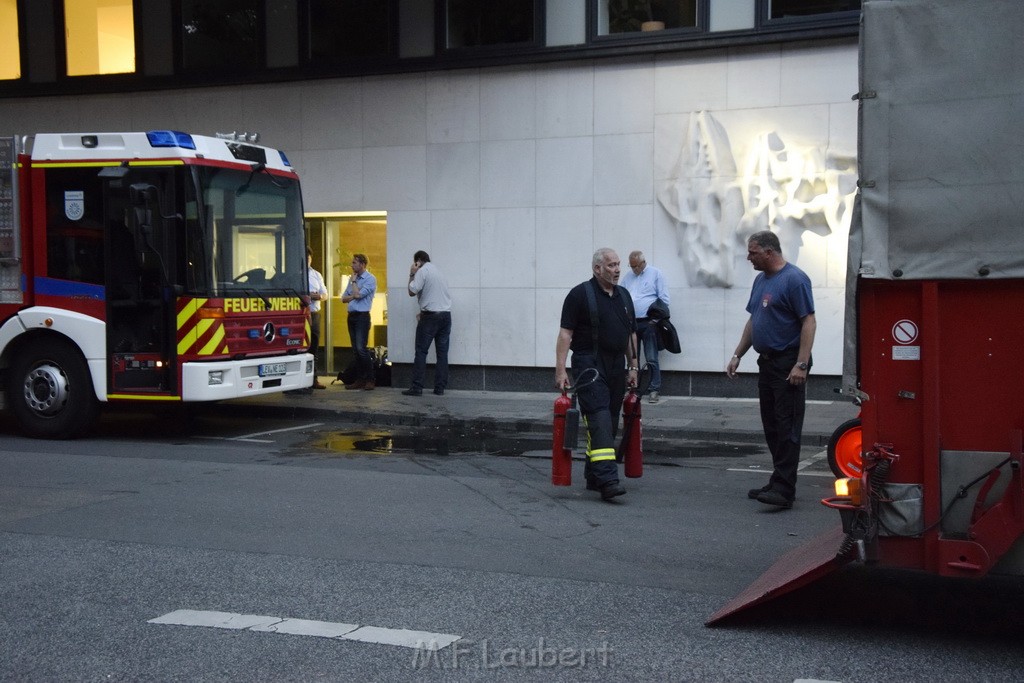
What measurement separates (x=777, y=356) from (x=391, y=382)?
995 cm

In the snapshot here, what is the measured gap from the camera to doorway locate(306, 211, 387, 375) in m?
17.7

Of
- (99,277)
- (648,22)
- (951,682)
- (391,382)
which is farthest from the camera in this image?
(391,382)

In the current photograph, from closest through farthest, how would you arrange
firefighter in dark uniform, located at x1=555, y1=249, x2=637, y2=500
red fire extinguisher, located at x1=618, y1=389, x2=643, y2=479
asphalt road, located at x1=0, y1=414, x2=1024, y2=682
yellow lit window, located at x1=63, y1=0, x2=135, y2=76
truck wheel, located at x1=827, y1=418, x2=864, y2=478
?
asphalt road, located at x1=0, y1=414, x2=1024, y2=682 → firefighter in dark uniform, located at x1=555, y1=249, x2=637, y2=500 → red fire extinguisher, located at x1=618, y1=389, x2=643, y2=479 → truck wheel, located at x1=827, y1=418, x2=864, y2=478 → yellow lit window, located at x1=63, y1=0, x2=135, y2=76

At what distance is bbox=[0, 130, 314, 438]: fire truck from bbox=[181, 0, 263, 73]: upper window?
5.83 metres

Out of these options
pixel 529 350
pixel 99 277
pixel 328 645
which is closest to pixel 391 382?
pixel 529 350

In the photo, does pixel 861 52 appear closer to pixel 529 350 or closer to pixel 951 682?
pixel 951 682

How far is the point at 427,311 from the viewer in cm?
1588

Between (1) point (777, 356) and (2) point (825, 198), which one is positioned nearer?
(1) point (777, 356)

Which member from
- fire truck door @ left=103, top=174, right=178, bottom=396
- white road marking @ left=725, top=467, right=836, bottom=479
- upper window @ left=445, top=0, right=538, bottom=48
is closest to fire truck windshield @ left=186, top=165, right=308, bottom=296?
fire truck door @ left=103, top=174, right=178, bottom=396

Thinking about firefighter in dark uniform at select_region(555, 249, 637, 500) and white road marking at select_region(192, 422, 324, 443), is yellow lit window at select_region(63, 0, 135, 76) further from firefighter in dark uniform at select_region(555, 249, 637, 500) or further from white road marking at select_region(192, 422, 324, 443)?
firefighter in dark uniform at select_region(555, 249, 637, 500)

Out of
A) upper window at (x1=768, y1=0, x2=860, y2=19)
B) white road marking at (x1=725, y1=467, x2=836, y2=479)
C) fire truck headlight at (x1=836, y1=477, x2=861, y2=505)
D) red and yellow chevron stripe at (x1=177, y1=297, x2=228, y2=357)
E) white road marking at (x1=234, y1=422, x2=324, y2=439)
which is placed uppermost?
upper window at (x1=768, y1=0, x2=860, y2=19)

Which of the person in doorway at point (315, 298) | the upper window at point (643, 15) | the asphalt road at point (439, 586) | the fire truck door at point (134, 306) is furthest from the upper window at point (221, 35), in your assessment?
the asphalt road at point (439, 586)

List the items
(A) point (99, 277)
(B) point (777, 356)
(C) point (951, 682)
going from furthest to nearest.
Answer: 1. (A) point (99, 277)
2. (B) point (777, 356)
3. (C) point (951, 682)

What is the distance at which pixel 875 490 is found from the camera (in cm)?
508
